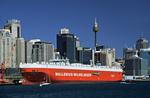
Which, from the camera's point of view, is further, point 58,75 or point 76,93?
point 58,75

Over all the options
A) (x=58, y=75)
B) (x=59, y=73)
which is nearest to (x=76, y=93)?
(x=58, y=75)

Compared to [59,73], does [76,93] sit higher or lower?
lower

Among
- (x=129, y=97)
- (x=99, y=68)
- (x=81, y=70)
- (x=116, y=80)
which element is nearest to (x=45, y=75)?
(x=81, y=70)

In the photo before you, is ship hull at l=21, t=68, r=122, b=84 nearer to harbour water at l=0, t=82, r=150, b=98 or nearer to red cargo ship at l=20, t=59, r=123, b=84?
red cargo ship at l=20, t=59, r=123, b=84

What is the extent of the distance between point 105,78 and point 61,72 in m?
27.2

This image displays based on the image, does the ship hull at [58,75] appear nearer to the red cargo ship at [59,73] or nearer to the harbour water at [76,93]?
the red cargo ship at [59,73]

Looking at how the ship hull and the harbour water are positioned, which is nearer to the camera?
the harbour water

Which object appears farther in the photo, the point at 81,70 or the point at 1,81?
the point at 1,81

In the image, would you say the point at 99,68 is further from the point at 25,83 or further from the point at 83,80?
the point at 25,83

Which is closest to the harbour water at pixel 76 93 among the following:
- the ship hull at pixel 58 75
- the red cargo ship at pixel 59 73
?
the ship hull at pixel 58 75

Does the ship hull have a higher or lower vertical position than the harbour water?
higher

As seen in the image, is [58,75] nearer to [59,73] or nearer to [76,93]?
[59,73]

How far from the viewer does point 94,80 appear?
6432 inches

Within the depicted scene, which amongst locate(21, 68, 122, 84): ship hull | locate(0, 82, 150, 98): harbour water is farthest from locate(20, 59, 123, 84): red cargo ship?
locate(0, 82, 150, 98): harbour water
